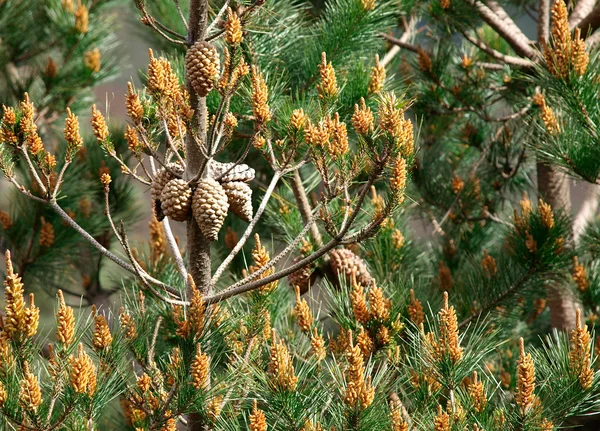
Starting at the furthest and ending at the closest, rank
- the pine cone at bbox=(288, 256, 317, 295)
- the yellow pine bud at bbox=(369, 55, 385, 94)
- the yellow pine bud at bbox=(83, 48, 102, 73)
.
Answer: the yellow pine bud at bbox=(83, 48, 102, 73)
the pine cone at bbox=(288, 256, 317, 295)
the yellow pine bud at bbox=(369, 55, 385, 94)

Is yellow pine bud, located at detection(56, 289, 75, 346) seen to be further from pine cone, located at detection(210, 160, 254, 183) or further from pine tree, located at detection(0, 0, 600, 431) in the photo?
pine cone, located at detection(210, 160, 254, 183)

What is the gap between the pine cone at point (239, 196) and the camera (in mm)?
904

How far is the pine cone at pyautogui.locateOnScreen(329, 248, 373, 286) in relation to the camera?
46.0 inches

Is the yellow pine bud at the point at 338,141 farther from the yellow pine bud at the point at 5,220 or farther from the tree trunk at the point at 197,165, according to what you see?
the yellow pine bud at the point at 5,220

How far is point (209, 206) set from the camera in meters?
0.86

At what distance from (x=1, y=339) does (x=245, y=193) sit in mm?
272

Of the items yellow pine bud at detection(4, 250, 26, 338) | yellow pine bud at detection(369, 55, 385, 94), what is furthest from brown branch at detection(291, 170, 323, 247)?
yellow pine bud at detection(4, 250, 26, 338)

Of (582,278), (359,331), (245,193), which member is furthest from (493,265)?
(245,193)

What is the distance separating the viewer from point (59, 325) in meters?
0.82

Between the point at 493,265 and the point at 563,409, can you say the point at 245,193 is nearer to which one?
the point at 563,409

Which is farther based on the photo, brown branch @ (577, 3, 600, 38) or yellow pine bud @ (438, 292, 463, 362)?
brown branch @ (577, 3, 600, 38)

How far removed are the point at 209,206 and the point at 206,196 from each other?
10mm

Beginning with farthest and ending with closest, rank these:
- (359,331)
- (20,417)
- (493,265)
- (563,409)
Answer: (493,265) → (359,331) → (563,409) → (20,417)

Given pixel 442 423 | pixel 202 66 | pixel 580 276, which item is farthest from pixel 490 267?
pixel 202 66
